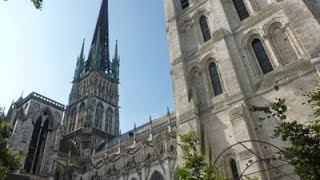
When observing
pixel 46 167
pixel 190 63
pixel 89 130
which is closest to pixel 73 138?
pixel 89 130

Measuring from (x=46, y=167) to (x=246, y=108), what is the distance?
32.0 metres

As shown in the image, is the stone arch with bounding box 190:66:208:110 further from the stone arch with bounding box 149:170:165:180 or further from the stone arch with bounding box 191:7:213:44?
the stone arch with bounding box 149:170:165:180

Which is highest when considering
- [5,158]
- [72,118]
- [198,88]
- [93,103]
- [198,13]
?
[93,103]

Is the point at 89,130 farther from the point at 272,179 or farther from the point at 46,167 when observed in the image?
the point at 272,179

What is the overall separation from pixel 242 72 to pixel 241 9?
4.92m

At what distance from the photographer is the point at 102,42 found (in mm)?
75438

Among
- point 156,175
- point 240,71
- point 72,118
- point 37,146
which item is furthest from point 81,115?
point 240,71

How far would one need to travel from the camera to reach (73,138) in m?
55.3

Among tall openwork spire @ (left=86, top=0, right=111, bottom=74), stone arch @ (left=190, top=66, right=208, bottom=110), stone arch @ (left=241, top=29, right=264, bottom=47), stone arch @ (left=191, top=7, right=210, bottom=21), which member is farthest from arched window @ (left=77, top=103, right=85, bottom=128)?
stone arch @ (left=241, top=29, right=264, bottom=47)

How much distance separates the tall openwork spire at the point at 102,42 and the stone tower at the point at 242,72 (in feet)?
172

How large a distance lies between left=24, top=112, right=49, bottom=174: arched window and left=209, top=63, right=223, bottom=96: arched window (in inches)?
1172

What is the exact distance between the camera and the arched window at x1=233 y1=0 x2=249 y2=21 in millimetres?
16245

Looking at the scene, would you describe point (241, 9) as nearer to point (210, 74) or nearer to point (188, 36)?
point (188, 36)

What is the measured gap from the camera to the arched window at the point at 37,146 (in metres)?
35.1
